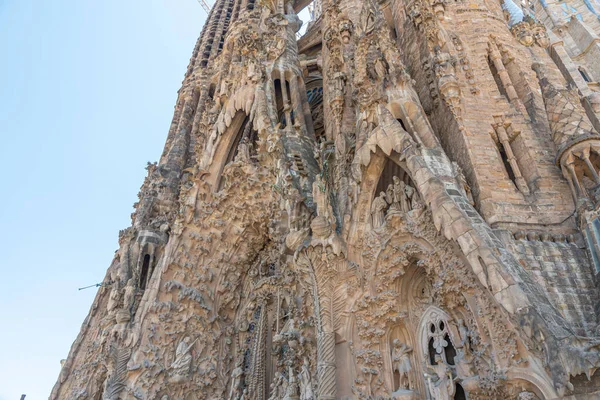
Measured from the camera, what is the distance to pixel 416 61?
8.79 metres

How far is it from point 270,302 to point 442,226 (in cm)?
513

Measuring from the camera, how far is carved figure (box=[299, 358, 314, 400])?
6225 millimetres

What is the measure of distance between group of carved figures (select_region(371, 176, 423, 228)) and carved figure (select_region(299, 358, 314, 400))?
2.33m

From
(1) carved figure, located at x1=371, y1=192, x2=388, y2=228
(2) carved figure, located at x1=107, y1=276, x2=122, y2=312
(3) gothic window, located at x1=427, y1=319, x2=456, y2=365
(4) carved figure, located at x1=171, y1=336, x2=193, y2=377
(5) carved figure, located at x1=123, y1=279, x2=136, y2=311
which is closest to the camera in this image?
(3) gothic window, located at x1=427, y1=319, x2=456, y2=365

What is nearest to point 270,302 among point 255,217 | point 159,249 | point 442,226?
point 255,217

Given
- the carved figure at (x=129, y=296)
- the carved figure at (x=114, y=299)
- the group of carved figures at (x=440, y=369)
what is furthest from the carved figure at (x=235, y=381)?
the group of carved figures at (x=440, y=369)

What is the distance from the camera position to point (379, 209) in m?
6.60

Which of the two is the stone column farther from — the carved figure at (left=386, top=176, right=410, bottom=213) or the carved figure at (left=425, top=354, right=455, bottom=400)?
the carved figure at (left=425, top=354, right=455, bottom=400)

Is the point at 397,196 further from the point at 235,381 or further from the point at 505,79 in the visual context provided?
the point at 235,381

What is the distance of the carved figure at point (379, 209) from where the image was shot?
6.53 m

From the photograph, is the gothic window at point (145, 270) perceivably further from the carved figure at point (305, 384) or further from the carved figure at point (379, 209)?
the carved figure at point (379, 209)

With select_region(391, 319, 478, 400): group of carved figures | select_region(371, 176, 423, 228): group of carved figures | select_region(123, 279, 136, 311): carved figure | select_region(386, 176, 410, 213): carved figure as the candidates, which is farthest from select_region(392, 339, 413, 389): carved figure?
select_region(123, 279, 136, 311): carved figure

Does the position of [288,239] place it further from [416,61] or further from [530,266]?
[416,61]

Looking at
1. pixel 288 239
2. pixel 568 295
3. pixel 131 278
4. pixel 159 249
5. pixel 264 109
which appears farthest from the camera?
pixel 159 249
